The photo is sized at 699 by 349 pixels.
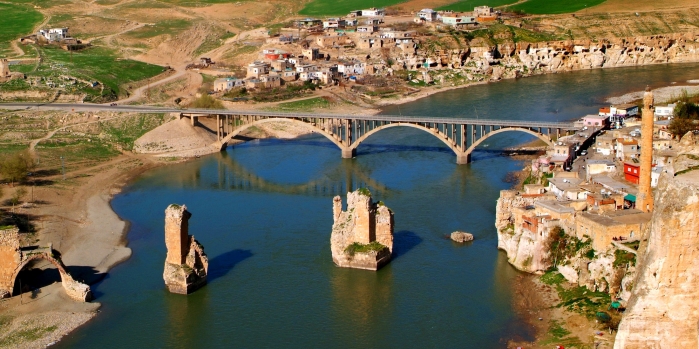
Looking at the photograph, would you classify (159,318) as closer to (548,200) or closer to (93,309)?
(93,309)

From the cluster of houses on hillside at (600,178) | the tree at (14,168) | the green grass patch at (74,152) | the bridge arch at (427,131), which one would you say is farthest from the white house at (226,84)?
the cluster of houses on hillside at (600,178)

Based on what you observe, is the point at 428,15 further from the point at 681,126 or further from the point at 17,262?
the point at 17,262

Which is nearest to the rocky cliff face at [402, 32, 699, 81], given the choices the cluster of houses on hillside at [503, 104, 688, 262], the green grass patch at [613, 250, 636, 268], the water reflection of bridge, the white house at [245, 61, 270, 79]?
the white house at [245, 61, 270, 79]

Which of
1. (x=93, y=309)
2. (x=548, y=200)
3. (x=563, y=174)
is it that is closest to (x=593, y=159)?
(x=563, y=174)

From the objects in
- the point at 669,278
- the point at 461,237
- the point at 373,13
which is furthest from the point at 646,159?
the point at 373,13

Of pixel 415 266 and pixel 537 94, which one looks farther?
pixel 537 94

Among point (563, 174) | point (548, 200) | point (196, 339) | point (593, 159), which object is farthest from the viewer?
point (593, 159)
